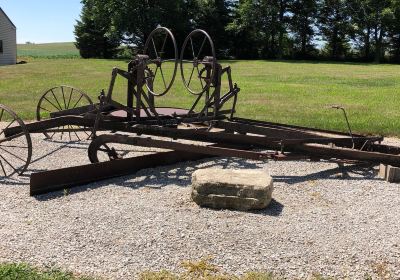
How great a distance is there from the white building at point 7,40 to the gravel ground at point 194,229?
38446mm

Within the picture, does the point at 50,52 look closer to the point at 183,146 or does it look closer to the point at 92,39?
the point at 92,39

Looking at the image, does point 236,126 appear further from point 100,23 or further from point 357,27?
point 357,27

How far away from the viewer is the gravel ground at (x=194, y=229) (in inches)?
155

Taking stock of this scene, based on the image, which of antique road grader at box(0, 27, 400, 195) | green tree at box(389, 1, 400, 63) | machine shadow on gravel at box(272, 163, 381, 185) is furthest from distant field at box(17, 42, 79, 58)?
machine shadow on gravel at box(272, 163, 381, 185)

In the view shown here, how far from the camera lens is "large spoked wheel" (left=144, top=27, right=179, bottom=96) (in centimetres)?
675

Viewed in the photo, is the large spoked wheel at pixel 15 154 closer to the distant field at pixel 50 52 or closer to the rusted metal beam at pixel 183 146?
the rusted metal beam at pixel 183 146

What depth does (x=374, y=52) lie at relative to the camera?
1946 inches

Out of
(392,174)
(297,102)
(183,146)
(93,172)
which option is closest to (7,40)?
(297,102)

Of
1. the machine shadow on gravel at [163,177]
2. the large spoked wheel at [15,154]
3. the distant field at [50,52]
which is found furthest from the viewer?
the distant field at [50,52]

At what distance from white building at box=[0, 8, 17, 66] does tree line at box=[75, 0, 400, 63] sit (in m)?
6.95

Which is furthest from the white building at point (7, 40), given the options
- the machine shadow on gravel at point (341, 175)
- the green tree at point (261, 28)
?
the machine shadow on gravel at point (341, 175)

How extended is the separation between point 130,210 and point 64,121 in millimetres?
2293

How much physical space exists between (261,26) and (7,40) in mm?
23346

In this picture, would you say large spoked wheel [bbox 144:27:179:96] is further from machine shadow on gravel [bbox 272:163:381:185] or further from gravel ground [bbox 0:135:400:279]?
machine shadow on gravel [bbox 272:163:381:185]
